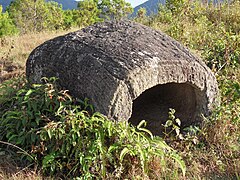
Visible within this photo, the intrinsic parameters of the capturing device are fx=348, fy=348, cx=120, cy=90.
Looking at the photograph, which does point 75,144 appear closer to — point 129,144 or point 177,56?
point 129,144

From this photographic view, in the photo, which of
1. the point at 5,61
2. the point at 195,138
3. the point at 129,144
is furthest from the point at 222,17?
the point at 129,144

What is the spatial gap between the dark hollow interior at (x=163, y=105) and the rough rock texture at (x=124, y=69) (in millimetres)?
13

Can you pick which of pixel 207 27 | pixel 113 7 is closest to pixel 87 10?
pixel 113 7

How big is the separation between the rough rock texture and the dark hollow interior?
0.04 feet

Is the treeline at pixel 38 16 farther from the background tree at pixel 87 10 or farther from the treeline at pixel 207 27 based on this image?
the treeline at pixel 207 27

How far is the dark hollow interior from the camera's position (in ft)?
13.9

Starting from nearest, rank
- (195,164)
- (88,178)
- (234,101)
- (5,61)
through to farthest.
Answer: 1. (88,178)
2. (195,164)
3. (234,101)
4. (5,61)

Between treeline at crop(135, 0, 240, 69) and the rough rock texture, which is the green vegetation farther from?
treeline at crop(135, 0, 240, 69)

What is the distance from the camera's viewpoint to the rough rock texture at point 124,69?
11.2 feet

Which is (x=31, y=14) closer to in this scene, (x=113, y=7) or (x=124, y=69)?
(x=113, y=7)

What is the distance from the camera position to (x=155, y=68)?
3523mm

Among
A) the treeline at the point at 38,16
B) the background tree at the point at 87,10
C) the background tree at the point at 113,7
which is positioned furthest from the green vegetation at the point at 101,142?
the background tree at the point at 113,7

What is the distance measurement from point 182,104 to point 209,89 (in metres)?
0.56

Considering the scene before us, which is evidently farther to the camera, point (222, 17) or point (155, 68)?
point (222, 17)
